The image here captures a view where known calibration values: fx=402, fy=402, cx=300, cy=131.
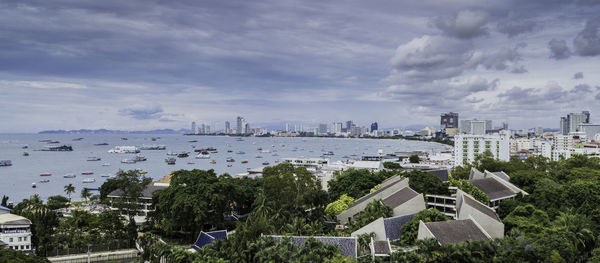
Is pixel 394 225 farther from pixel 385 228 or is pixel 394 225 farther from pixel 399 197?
pixel 399 197

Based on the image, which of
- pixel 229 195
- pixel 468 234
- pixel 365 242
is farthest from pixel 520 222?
pixel 229 195

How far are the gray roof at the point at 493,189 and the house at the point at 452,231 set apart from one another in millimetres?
8516

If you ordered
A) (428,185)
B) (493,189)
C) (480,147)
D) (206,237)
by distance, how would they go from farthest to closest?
(480,147) → (493,189) → (428,185) → (206,237)

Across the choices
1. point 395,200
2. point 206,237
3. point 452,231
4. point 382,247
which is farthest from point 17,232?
point 452,231

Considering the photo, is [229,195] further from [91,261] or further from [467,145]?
[467,145]

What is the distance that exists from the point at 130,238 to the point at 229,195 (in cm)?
643

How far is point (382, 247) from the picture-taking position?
18.5 meters

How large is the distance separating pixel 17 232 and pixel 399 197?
71.3ft

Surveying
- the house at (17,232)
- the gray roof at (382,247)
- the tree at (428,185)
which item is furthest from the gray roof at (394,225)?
the house at (17,232)

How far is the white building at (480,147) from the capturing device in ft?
209

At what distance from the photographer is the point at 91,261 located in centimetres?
2188

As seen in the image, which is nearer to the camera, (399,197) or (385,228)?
(385,228)

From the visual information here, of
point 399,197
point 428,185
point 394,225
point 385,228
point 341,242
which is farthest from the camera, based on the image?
point 428,185

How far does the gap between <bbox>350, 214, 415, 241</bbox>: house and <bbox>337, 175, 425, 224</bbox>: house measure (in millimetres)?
1674
